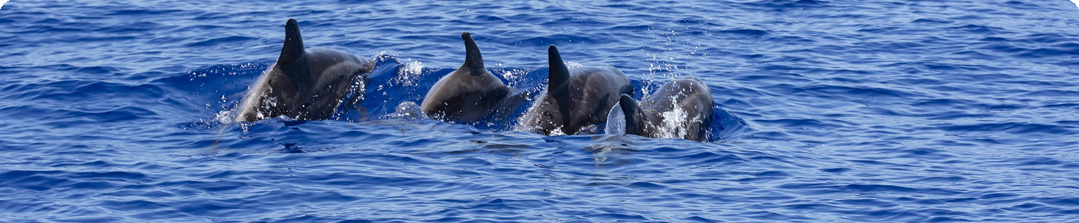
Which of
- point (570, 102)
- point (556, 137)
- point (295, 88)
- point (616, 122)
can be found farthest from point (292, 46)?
point (616, 122)

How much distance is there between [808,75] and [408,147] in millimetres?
9648

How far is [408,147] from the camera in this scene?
16234 mm

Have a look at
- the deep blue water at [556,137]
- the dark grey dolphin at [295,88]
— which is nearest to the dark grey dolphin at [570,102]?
the deep blue water at [556,137]

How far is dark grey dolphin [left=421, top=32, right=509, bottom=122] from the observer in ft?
61.3

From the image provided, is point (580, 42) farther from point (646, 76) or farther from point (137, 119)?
point (137, 119)

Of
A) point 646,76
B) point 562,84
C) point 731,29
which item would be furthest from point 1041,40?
point 562,84

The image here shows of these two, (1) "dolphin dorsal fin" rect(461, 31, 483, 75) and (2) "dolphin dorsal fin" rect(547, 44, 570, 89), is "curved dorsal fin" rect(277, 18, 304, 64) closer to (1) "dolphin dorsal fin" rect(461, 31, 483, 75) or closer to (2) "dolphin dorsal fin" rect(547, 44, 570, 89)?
(1) "dolphin dorsal fin" rect(461, 31, 483, 75)

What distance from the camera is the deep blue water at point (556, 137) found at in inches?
511

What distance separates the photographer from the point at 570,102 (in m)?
17.9

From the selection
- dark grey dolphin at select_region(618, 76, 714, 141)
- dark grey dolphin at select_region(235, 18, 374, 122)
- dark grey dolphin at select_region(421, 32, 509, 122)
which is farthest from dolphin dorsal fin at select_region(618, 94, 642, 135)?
dark grey dolphin at select_region(235, 18, 374, 122)

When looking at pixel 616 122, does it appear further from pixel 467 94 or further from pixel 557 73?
pixel 467 94

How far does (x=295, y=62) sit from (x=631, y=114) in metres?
5.78

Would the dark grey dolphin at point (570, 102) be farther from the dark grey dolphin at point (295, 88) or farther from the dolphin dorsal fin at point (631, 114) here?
the dark grey dolphin at point (295, 88)

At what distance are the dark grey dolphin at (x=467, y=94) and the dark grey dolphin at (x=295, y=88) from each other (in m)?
1.58
